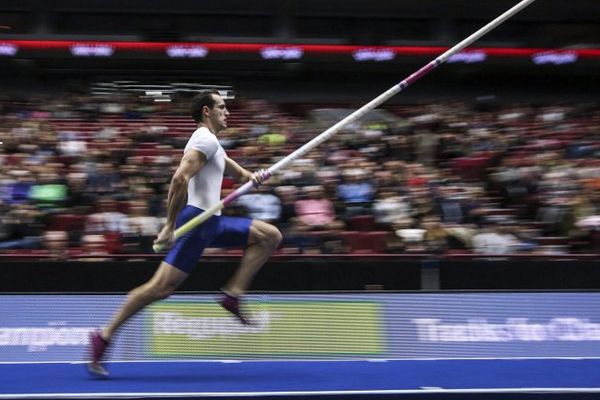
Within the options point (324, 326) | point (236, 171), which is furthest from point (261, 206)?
point (236, 171)

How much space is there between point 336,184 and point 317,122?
6402 millimetres

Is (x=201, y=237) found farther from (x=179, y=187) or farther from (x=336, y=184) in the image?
(x=336, y=184)

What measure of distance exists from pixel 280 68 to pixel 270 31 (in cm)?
94

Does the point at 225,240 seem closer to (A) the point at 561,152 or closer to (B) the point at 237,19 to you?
(A) the point at 561,152

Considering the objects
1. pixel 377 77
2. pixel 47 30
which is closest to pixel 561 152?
pixel 377 77

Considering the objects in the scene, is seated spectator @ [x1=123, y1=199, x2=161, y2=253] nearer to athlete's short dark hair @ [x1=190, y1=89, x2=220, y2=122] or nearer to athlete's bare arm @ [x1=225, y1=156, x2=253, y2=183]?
athlete's bare arm @ [x1=225, y1=156, x2=253, y2=183]

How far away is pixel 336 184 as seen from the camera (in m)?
12.2

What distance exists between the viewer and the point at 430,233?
11.2 meters

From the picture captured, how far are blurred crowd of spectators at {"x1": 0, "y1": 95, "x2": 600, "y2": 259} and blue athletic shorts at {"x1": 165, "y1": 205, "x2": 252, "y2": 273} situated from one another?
5220 millimetres

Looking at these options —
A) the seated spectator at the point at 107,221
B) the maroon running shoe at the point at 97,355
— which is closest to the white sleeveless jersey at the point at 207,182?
the maroon running shoe at the point at 97,355

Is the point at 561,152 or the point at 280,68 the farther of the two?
the point at 280,68

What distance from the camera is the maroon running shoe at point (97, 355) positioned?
17.9 feet

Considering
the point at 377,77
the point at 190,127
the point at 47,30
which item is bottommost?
the point at 190,127

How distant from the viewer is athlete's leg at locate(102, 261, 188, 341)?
17.8ft
